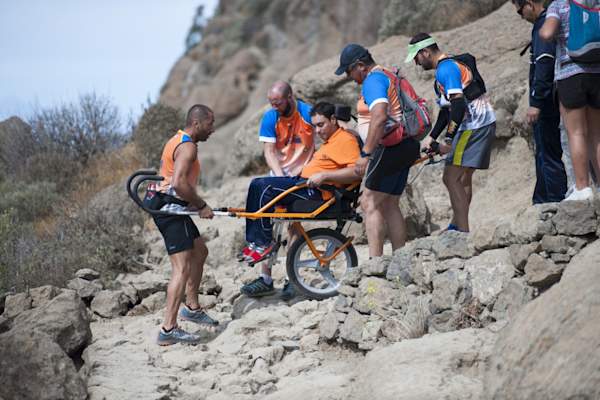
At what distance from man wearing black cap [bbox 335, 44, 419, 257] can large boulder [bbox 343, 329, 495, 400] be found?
1647 millimetres

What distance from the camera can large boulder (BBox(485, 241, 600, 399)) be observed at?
373 cm

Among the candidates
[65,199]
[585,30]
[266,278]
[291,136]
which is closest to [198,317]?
[266,278]

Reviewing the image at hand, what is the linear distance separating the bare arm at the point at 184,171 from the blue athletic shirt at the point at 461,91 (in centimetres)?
213

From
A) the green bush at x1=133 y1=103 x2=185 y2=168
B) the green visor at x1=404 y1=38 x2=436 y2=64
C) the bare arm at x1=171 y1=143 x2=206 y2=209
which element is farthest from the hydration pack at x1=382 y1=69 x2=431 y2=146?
the green bush at x1=133 y1=103 x2=185 y2=168

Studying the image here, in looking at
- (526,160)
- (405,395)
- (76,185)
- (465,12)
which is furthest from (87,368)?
(465,12)

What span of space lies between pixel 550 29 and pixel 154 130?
31.9 ft

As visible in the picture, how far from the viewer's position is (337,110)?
273 inches

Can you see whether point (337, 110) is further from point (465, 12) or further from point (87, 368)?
point (465, 12)

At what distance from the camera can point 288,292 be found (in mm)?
7273

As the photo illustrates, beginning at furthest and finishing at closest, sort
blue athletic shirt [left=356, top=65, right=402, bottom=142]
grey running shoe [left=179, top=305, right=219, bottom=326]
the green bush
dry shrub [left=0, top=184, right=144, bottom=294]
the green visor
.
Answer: the green bush
dry shrub [left=0, top=184, right=144, bottom=294]
grey running shoe [left=179, top=305, right=219, bottom=326]
the green visor
blue athletic shirt [left=356, top=65, right=402, bottom=142]

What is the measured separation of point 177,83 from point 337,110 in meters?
27.8

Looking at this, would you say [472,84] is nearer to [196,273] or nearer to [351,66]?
[351,66]

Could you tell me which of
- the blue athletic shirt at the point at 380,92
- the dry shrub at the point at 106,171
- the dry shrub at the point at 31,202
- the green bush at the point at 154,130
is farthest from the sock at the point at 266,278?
the green bush at the point at 154,130

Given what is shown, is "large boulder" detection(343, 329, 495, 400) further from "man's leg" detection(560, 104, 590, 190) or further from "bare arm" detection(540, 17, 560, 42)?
"bare arm" detection(540, 17, 560, 42)
